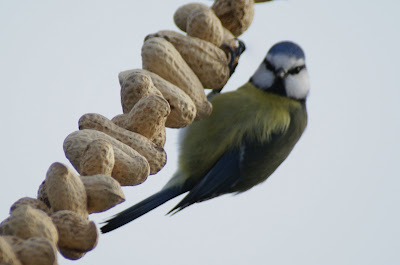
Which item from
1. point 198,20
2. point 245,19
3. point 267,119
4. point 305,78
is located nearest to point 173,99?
point 198,20

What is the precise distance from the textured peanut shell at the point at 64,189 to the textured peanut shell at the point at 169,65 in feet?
1.10

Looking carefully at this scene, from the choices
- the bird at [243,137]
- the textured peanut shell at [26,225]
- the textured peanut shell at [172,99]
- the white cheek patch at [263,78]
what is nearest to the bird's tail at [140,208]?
the bird at [243,137]

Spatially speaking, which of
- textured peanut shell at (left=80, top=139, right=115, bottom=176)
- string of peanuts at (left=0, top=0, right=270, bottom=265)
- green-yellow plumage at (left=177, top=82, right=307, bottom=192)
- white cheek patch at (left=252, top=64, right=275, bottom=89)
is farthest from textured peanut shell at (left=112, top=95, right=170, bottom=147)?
white cheek patch at (left=252, top=64, right=275, bottom=89)

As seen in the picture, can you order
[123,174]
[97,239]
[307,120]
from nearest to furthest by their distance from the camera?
[97,239], [123,174], [307,120]

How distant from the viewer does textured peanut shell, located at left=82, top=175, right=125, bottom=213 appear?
0.71 metres

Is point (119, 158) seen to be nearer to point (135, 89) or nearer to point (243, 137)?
point (135, 89)

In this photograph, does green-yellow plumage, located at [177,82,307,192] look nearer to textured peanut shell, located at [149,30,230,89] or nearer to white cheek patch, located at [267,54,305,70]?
white cheek patch, located at [267,54,305,70]

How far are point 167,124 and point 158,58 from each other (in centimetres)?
10

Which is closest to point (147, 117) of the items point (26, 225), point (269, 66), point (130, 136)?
point (130, 136)

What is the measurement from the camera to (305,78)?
4.62 feet

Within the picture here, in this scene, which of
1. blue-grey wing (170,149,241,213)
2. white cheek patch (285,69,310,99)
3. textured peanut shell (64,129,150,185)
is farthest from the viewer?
white cheek patch (285,69,310,99)

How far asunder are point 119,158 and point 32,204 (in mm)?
147

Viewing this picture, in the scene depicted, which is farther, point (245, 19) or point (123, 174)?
point (245, 19)

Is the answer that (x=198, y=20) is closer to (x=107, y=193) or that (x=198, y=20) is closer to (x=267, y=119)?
(x=267, y=119)
